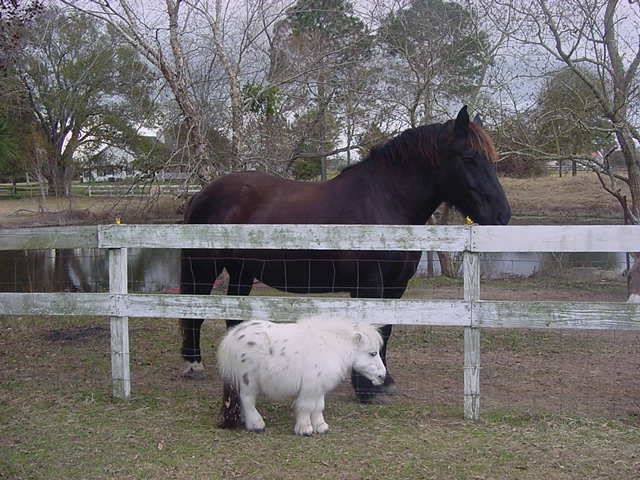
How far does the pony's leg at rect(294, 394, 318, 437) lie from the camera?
406cm

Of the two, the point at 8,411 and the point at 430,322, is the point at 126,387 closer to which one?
the point at 8,411

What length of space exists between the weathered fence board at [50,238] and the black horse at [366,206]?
102 centimetres

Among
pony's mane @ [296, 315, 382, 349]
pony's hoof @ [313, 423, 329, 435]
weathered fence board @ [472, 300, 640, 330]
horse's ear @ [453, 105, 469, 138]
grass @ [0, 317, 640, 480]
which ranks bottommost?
grass @ [0, 317, 640, 480]

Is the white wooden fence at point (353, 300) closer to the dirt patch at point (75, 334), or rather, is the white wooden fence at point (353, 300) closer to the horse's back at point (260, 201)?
the horse's back at point (260, 201)

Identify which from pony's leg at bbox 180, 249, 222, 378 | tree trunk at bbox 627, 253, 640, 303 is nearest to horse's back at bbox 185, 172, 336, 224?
pony's leg at bbox 180, 249, 222, 378

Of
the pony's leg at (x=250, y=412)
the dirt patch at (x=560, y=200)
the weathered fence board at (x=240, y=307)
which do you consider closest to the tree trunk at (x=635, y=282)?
the dirt patch at (x=560, y=200)

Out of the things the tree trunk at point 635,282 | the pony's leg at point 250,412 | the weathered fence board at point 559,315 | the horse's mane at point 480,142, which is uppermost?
the horse's mane at point 480,142

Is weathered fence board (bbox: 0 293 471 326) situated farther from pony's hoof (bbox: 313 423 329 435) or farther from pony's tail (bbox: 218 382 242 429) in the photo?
pony's hoof (bbox: 313 423 329 435)

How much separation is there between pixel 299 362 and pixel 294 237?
0.99m

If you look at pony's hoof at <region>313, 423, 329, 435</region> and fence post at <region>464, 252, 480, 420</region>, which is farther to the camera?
fence post at <region>464, 252, 480, 420</region>

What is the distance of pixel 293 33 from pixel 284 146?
263cm

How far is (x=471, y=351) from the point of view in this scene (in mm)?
4387

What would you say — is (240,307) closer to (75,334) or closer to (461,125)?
(461,125)

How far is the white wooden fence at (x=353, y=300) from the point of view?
4238mm
